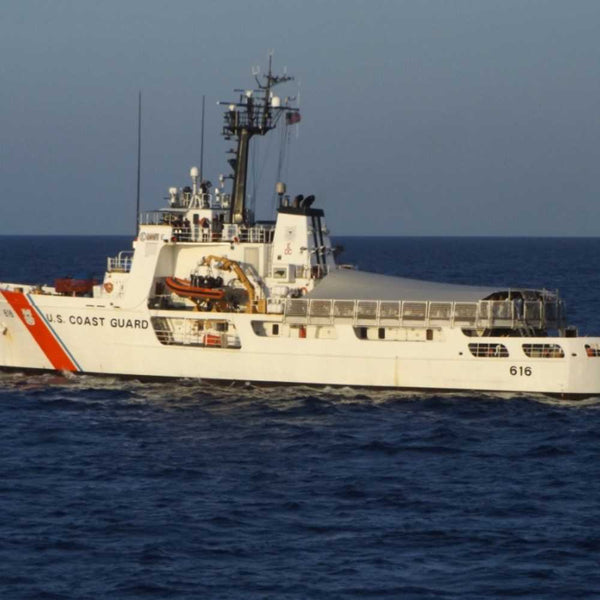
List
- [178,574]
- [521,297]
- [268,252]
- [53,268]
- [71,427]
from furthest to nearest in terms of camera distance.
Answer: [53,268] → [268,252] → [521,297] → [71,427] → [178,574]

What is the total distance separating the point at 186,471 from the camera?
3153 cm

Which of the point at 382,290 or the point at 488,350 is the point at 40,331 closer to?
the point at 382,290

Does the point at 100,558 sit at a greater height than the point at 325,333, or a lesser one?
lesser

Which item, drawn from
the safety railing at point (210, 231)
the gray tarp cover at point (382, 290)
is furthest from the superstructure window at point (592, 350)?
the safety railing at point (210, 231)

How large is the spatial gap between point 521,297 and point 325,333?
609 centimetres

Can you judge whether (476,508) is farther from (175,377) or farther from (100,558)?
(175,377)

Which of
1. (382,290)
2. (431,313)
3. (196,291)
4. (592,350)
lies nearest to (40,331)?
(196,291)

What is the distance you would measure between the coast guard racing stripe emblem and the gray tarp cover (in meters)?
8.51

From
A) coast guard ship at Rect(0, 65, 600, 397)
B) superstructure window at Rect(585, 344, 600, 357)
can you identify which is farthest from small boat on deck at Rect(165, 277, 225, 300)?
superstructure window at Rect(585, 344, 600, 357)

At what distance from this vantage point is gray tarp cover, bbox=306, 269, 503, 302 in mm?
41094

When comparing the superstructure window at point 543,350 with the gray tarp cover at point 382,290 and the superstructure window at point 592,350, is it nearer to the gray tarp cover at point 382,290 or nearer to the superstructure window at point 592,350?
the superstructure window at point 592,350

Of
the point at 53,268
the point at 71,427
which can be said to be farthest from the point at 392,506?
the point at 53,268

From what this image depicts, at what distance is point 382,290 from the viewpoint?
42.1 meters

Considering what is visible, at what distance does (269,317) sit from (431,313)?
5.05m
